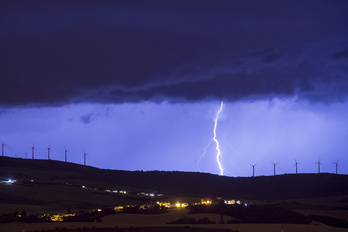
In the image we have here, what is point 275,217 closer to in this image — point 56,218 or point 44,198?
point 56,218

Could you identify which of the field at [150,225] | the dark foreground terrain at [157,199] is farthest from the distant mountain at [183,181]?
the field at [150,225]

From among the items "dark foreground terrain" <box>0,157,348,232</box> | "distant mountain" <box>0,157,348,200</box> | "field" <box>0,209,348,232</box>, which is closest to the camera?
"field" <box>0,209,348,232</box>

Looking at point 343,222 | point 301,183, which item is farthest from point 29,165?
point 343,222

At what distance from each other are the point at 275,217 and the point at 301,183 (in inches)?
3730

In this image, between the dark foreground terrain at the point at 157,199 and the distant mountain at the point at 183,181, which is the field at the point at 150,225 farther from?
the distant mountain at the point at 183,181

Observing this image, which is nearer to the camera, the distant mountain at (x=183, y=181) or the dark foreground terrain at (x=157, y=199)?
the dark foreground terrain at (x=157, y=199)

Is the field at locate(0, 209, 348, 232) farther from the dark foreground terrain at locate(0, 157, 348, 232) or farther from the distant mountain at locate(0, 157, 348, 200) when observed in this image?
the distant mountain at locate(0, 157, 348, 200)

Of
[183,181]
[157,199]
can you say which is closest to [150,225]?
[157,199]

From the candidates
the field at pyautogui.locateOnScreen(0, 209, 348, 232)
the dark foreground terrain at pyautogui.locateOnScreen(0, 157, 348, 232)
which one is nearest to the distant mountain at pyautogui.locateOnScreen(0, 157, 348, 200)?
the dark foreground terrain at pyautogui.locateOnScreen(0, 157, 348, 232)

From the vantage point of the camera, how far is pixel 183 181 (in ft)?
572

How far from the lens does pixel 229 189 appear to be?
530 ft

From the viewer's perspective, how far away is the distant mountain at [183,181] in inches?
5733

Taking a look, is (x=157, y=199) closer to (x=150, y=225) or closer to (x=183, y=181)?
(x=150, y=225)

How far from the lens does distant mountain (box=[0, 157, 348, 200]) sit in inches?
5733
